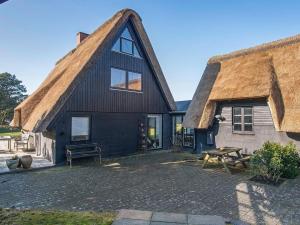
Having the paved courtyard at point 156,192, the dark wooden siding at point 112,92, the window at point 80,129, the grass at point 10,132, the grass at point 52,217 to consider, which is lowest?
the paved courtyard at point 156,192

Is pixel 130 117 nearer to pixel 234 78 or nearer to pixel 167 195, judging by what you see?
pixel 234 78

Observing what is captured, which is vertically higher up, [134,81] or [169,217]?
[134,81]

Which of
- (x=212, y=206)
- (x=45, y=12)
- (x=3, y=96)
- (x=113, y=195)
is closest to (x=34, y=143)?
(x=45, y=12)

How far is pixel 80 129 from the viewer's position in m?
12.3

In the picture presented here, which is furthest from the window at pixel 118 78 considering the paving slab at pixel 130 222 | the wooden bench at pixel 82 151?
the paving slab at pixel 130 222

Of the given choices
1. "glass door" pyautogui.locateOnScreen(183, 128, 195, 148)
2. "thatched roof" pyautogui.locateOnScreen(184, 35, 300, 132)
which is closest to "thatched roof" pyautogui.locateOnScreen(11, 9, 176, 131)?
"glass door" pyautogui.locateOnScreen(183, 128, 195, 148)

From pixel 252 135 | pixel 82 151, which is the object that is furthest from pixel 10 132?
pixel 252 135

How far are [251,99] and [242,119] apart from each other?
125 centimetres

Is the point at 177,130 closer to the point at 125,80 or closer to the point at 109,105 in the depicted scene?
the point at 125,80

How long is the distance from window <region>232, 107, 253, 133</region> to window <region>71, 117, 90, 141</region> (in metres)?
8.30

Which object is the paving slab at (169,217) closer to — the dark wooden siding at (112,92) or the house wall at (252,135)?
the dark wooden siding at (112,92)

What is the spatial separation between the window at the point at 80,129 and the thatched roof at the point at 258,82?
6.23 m

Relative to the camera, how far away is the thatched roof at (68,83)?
11.1 metres

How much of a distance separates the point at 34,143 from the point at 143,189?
11.3 metres
